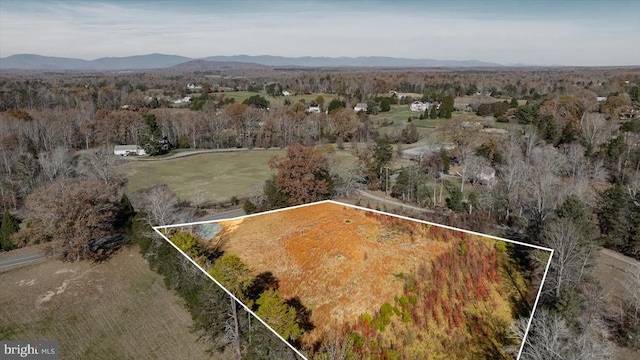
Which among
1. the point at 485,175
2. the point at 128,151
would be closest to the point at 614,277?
the point at 485,175

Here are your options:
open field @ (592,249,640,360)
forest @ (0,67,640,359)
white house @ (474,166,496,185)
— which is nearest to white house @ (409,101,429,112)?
forest @ (0,67,640,359)

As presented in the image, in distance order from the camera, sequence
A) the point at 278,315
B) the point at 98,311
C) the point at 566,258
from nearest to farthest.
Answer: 1. the point at 278,315
2. the point at 566,258
3. the point at 98,311

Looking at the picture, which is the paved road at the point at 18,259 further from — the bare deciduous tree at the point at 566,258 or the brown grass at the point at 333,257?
the bare deciduous tree at the point at 566,258

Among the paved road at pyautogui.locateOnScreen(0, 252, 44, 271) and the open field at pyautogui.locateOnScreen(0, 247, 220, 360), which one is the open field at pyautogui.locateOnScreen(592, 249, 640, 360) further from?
the paved road at pyautogui.locateOnScreen(0, 252, 44, 271)

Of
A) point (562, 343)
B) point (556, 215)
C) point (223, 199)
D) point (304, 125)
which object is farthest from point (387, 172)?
point (562, 343)

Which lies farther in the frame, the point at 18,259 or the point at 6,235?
the point at 6,235

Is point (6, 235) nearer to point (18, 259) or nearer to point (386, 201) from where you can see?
point (18, 259)

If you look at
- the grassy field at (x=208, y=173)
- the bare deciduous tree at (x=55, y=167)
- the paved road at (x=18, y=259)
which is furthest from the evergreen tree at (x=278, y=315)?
the bare deciduous tree at (x=55, y=167)
